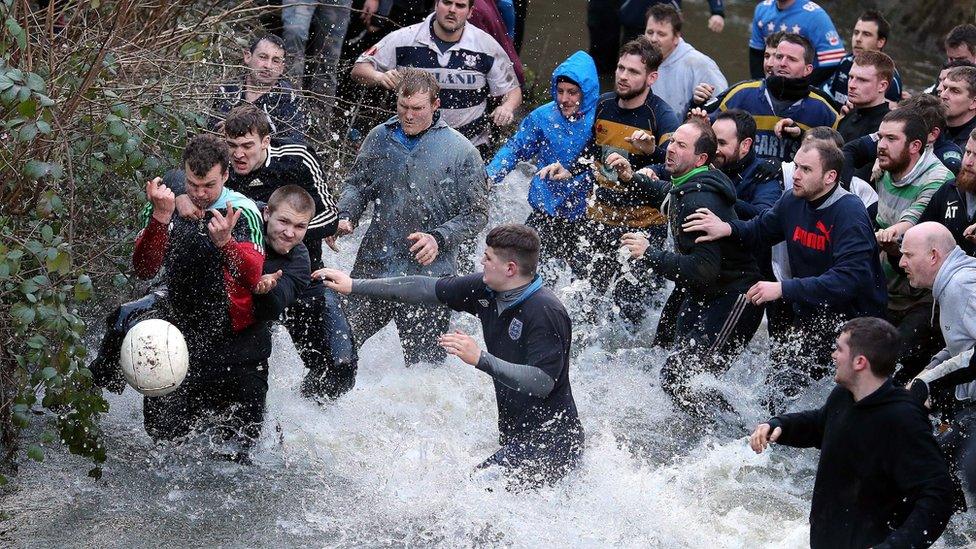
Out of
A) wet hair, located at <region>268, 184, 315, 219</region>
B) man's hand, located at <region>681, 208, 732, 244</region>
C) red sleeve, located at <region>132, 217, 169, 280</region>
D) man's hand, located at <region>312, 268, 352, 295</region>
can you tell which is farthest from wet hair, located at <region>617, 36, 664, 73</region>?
red sleeve, located at <region>132, 217, 169, 280</region>

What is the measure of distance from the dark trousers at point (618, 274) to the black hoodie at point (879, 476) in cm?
311

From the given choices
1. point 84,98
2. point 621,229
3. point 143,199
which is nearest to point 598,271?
point 621,229

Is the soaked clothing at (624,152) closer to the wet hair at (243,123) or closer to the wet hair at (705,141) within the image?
the wet hair at (705,141)

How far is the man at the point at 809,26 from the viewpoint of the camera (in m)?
9.84

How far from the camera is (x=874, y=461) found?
502 cm

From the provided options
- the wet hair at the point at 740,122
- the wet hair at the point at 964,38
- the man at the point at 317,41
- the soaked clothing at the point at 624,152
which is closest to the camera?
the wet hair at the point at 740,122

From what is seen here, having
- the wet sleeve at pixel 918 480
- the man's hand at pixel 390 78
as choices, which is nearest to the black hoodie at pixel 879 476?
the wet sleeve at pixel 918 480

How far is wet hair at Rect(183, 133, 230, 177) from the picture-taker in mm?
5859

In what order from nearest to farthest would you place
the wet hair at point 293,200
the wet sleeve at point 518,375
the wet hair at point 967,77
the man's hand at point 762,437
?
the man's hand at point 762,437
the wet sleeve at point 518,375
the wet hair at point 293,200
the wet hair at point 967,77

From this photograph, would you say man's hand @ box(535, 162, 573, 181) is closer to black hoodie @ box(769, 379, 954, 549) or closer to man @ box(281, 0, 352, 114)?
man @ box(281, 0, 352, 114)

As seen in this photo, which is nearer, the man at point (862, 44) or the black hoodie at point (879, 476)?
the black hoodie at point (879, 476)

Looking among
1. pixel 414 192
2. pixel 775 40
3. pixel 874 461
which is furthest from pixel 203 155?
pixel 775 40

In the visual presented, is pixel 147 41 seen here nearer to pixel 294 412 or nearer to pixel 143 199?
pixel 143 199

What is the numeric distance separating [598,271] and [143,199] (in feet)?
10.6
